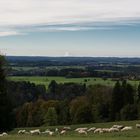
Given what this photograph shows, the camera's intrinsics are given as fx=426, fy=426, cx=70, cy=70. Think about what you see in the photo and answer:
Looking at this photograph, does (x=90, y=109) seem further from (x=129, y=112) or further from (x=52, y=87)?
(x=52, y=87)

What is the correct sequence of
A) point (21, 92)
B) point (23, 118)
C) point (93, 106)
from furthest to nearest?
point (21, 92) < point (23, 118) < point (93, 106)

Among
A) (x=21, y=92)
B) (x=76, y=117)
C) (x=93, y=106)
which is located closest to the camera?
(x=76, y=117)

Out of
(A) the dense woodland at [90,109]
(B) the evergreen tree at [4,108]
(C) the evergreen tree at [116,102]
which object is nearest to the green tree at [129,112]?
(A) the dense woodland at [90,109]


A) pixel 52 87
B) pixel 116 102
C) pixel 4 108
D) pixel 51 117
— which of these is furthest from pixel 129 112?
pixel 52 87

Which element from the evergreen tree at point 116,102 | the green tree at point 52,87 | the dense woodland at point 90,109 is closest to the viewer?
the dense woodland at point 90,109

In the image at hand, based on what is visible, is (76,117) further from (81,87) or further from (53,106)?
(81,87)

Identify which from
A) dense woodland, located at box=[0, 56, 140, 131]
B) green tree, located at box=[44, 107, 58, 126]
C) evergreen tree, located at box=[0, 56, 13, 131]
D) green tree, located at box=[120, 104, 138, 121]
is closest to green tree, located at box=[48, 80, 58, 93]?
dense woodland, located at box=[0, 56, 140, 131]

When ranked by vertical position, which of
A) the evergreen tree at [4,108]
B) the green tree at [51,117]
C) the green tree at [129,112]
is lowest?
the green tree at [51,117]

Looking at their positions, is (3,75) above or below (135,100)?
above

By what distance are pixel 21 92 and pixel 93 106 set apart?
60356mm

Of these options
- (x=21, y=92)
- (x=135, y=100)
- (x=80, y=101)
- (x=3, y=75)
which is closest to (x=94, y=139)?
(x=3, y=75)

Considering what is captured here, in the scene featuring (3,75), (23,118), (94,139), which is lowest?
(23,118)

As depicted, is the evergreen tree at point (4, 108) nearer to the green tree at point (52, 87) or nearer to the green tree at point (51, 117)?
the green tree at point (51, 117)

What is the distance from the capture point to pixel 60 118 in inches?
3986
